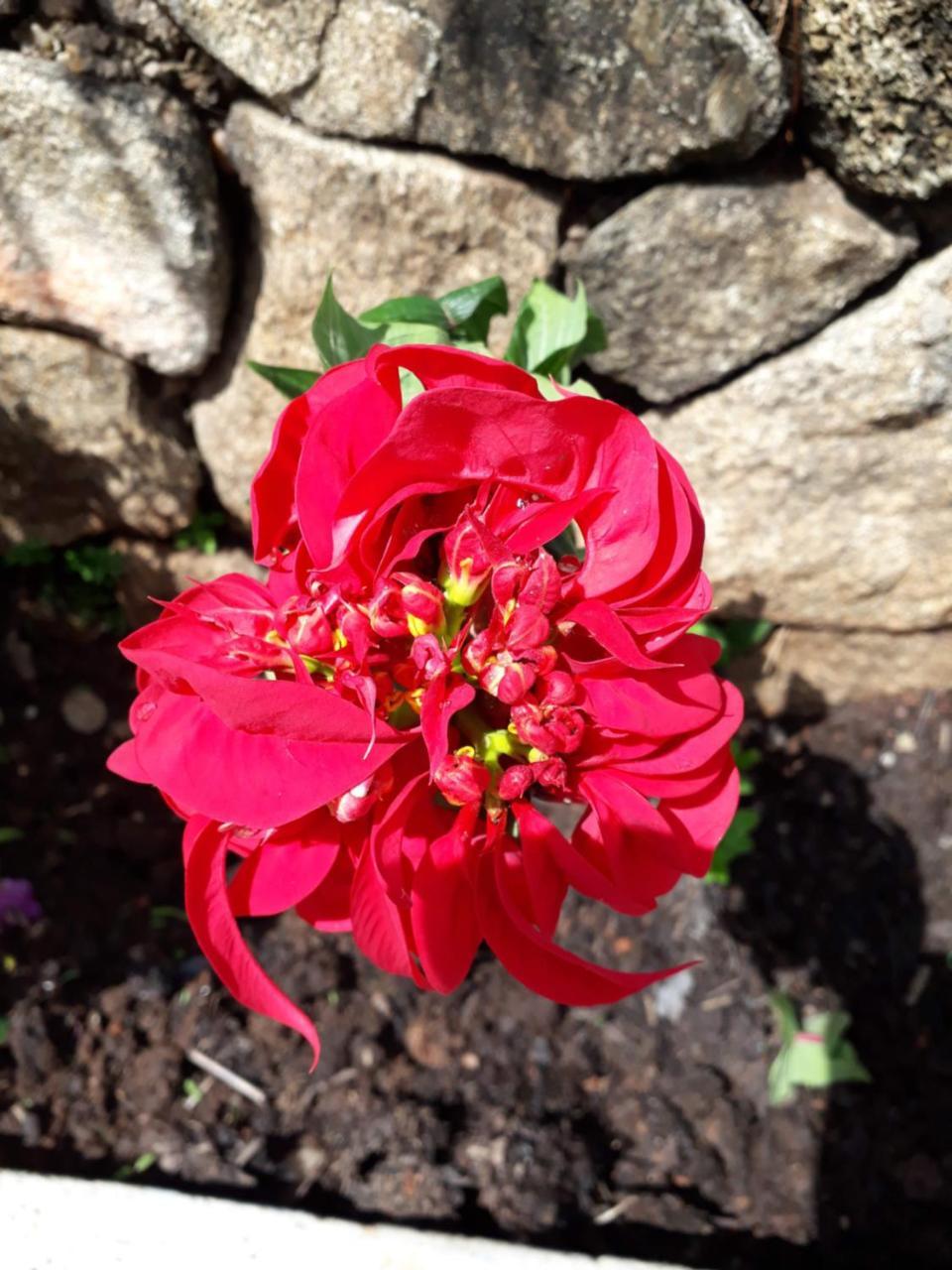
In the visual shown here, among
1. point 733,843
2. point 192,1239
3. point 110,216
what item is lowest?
point 733,843

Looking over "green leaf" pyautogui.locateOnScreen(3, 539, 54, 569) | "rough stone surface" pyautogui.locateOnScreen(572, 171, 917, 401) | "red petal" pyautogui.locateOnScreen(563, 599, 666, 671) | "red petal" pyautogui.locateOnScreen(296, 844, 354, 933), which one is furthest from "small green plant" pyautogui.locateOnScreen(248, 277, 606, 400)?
"green leaf" pyautogui.locateOnScreen(3, 539, 54, 569)

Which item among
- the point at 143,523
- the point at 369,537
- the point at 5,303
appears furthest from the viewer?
the point at 143,523

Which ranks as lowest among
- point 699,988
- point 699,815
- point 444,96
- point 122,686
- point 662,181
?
point 699,988

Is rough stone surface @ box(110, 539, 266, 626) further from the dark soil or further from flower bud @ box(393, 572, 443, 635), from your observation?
flower bud @ box(393, 572, 443, 635)

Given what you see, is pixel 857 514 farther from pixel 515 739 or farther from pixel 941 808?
pixel 515 739

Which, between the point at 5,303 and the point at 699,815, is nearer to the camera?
the point at 699,815

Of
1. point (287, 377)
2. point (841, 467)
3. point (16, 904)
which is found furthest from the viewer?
point (16, 904)

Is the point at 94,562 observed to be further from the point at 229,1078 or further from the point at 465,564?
the point at 465,564

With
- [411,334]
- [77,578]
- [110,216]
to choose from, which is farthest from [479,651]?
[77,578]

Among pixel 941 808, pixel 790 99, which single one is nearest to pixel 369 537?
pixel 790 99
